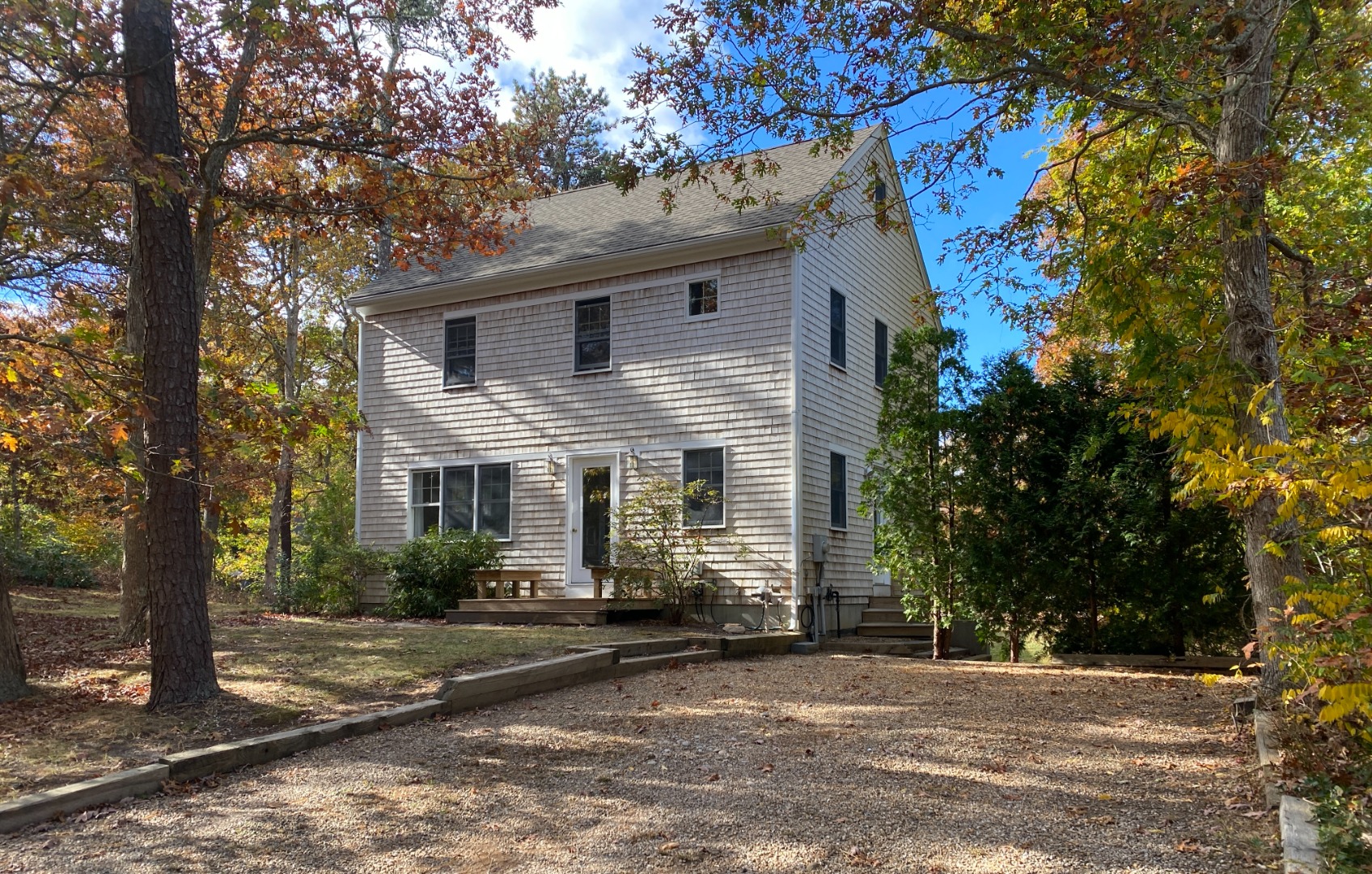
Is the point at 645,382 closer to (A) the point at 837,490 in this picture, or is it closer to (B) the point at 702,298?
(B) the point at 702,298

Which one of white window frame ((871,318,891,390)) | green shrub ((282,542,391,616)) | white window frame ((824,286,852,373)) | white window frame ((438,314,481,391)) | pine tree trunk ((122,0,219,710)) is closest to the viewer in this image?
pine tree trunk ((122,0,219,710))

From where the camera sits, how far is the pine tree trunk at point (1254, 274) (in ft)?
19.6

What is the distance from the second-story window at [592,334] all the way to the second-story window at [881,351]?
4901mm

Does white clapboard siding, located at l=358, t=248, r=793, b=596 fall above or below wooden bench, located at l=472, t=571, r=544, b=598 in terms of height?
above

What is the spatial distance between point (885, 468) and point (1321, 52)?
607cm

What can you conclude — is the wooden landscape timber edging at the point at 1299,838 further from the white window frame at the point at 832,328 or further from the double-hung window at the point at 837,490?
the white window frame at the point at 832,328

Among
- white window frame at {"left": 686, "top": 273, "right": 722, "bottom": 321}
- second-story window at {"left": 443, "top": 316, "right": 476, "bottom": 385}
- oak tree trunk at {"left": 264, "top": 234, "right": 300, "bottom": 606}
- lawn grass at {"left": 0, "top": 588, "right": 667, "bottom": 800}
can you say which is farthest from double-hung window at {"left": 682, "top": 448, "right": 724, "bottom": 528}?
oak tree trunk at {"left": 264, "top": 234, "right": 300, "bottom": 606}

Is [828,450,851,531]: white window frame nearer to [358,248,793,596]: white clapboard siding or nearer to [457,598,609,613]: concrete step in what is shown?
[358,248,793,596]: white clapboard siding

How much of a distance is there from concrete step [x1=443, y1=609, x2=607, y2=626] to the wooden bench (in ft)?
1.94

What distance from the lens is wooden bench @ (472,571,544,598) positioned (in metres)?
14.0

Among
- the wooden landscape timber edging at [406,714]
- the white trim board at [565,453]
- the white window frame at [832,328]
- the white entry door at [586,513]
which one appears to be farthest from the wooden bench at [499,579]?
the white window frame at [832,328]

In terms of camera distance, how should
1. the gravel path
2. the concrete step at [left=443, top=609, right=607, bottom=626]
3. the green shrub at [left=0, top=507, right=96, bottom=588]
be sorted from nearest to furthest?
the gravel path, the concrete step at [left=443, top=609, right=607, bottom=626], the green shrub at [left=0, top=507, right=96, bottom=588]

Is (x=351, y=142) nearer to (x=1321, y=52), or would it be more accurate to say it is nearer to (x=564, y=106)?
(x=1321, y=52)

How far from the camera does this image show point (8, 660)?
7109 millimetres
